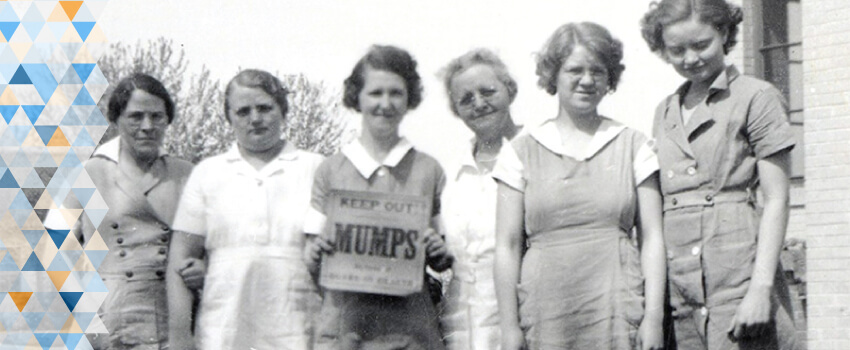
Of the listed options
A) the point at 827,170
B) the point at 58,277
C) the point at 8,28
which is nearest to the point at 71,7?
the point at 8,28

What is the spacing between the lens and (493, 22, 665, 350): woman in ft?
12.4

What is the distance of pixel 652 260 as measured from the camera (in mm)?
3766

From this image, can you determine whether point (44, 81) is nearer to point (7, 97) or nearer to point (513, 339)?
point (7, 97)

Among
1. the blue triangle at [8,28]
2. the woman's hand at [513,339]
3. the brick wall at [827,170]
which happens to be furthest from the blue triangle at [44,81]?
the brick wall at [827,170]

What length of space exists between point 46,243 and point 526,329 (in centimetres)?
198

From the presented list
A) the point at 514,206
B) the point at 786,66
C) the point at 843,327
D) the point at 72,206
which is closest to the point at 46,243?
the point at 72,206

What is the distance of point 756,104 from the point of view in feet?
12.4

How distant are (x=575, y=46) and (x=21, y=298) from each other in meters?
3.11

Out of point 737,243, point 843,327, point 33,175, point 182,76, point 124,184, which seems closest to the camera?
point 737,243

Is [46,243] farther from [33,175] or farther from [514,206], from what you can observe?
[33,175]

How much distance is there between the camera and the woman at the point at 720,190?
3631mm

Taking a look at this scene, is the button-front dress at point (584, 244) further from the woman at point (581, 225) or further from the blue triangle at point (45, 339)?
the blue triangle at point (45, 339)

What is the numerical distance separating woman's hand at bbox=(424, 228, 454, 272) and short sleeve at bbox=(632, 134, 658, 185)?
25.7 inches

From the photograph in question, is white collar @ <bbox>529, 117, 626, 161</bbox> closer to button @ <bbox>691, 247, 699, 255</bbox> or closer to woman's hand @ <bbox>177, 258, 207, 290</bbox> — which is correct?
button @ <bbox>691, 247, 699, 255</bbox>
